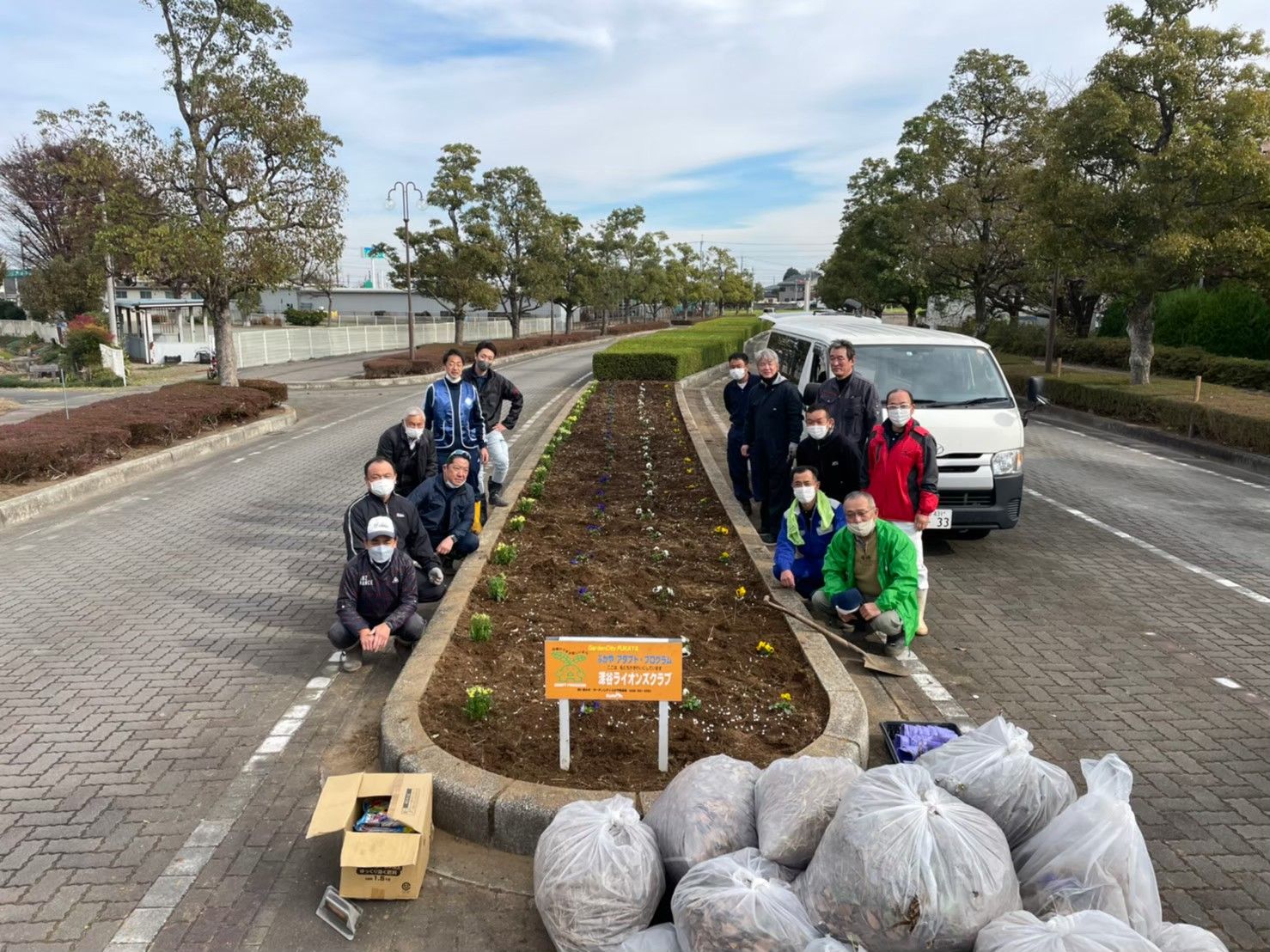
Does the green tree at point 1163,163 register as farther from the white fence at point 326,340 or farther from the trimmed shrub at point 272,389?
the white fence at point 326,340

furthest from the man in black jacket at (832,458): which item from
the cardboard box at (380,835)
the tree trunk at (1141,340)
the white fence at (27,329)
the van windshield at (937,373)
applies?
the white fence at (27,329)

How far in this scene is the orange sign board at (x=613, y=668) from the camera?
379 cm

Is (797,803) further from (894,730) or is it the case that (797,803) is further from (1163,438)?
(1163,438)

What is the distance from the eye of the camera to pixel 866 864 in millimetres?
2650

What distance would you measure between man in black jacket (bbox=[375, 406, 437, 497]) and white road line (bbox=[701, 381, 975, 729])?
3905 millimetres

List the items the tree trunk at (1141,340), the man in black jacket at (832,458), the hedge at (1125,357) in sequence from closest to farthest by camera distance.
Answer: the man in black jacket at (832,458) < the tree trunk at (1141,340) < the hedge at (1125,357)

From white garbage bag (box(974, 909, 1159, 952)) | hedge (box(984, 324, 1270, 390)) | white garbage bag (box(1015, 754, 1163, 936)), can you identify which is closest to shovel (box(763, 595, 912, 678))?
white garbage bag (box(1015, 754, 1163, 936))

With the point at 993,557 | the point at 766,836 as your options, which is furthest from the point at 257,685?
the point at 993,557

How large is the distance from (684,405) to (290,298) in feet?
200

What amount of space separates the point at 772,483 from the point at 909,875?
549cm

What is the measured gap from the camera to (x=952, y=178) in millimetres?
28109

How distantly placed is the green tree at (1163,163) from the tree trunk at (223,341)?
59.3 feet

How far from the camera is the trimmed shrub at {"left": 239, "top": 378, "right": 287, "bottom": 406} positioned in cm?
1945

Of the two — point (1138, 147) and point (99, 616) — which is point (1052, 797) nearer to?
point (99, 616)
